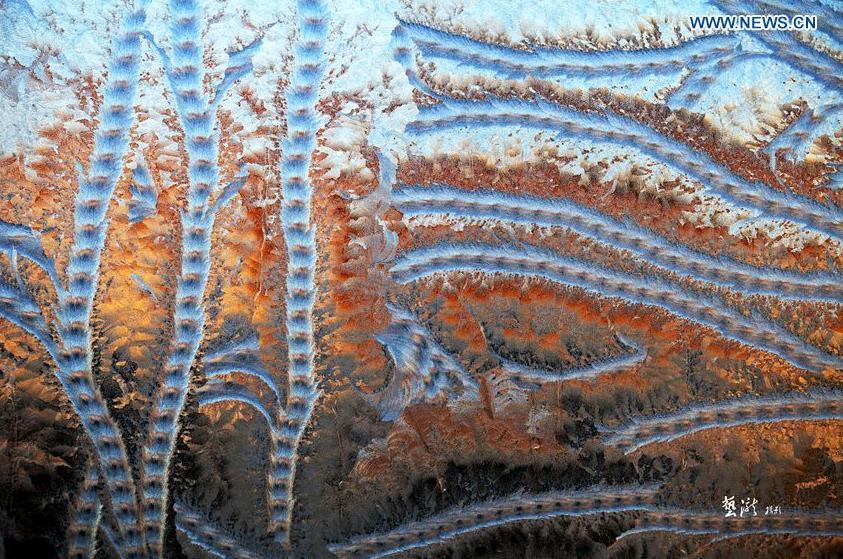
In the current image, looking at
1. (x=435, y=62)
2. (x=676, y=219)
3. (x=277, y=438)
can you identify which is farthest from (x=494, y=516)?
(x=435, y=62)

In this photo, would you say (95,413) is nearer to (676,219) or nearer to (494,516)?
(494,516)

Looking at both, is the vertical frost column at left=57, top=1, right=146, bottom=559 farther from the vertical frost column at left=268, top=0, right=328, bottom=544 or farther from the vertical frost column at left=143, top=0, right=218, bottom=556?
the vertical frost column at left=268, top=0, right=328, bottom=544

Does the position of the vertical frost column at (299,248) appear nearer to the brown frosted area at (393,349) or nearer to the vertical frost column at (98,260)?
the brown frosted area at (393,349)
